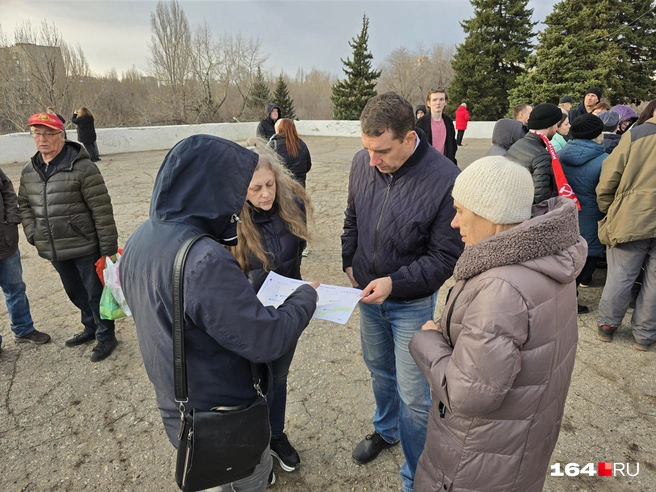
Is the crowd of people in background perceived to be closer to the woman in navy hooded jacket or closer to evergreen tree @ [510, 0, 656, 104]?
the woman in navy hooded jacket

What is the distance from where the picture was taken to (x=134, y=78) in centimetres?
3466

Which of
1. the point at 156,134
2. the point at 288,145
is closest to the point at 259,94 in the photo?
the point at 156,134

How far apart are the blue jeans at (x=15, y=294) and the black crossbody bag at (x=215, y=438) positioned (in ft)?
10.5

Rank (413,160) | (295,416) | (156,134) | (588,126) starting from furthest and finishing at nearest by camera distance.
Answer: (156,134) < (588,126) < (295,416) < (413,160)

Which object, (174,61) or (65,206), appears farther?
(174,61)

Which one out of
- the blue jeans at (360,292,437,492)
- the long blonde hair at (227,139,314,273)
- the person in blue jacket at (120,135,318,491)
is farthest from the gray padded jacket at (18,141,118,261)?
the blue jeans at (360,292,437,492)

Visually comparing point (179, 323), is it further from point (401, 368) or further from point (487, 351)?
point (401, 368)

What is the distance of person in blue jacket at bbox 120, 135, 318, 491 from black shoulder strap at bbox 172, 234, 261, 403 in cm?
2

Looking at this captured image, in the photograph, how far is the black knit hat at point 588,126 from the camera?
390cm

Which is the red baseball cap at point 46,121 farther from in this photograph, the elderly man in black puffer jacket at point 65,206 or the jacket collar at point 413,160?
the jacket collar at point 413,160

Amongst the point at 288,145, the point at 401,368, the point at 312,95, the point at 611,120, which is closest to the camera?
the point at 401,368

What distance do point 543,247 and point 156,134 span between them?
17637 millimetres

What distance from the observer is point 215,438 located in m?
1.41

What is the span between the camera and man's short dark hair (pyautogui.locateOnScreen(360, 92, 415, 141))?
189 cm
